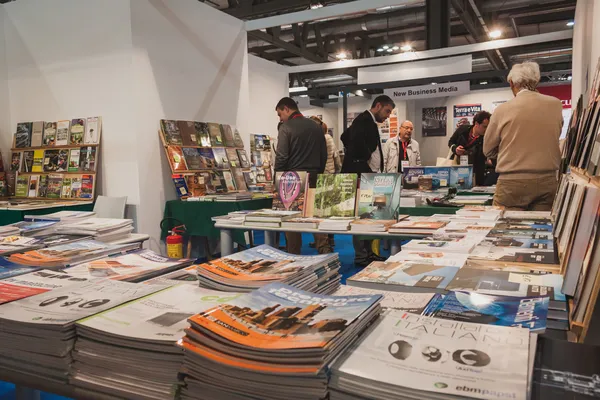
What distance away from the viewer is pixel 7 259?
1.81 metres

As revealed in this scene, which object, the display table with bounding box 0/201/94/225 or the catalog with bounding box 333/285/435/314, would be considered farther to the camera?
the display table with bounding box 0/201/94/225

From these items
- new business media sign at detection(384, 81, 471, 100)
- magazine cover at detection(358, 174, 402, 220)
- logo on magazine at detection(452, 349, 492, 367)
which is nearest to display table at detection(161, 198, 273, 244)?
magazine cover at detection(358, 174, 402, 220)

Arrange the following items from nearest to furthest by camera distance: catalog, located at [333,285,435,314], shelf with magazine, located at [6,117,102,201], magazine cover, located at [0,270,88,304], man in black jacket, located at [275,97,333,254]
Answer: catalog, located at [333,285,435,314]
magazine cover, located at [0,270,88,304]
man in black jacket, located at [275,97,333,254]
shelf with magazine, located at [6,117,102,201]

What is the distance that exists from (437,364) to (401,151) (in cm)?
547

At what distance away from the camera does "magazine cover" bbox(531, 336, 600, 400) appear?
69 cm

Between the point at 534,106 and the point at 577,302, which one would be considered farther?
the point at 534,106

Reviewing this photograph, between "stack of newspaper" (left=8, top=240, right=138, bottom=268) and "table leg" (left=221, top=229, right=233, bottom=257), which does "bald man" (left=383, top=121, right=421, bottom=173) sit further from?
"stack of newspaper" (left=8, top=240, right=138, bottom=268)

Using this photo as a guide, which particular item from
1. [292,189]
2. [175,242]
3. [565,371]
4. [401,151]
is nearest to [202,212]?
[175,242]

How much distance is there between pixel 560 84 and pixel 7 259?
46.9 ft

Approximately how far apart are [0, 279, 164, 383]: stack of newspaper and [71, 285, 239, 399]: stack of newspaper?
0.10 ft

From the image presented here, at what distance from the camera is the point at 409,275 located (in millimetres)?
1396

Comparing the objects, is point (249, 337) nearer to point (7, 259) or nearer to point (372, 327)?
point (372, 327)

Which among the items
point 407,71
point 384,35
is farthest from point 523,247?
point 384,35

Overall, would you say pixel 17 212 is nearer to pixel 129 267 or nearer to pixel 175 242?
pixel 175 242
